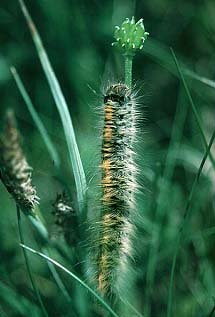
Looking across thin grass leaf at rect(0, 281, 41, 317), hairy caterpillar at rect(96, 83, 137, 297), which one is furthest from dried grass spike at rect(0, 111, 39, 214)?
thin grass leaf at rect(0, 281, 41, 317)

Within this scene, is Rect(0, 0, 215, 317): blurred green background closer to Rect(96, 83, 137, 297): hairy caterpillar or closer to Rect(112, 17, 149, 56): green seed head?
Rect(96, 83, 137, 297): hairy caterpillar

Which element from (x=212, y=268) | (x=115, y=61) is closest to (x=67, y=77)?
(x=115, y=61)

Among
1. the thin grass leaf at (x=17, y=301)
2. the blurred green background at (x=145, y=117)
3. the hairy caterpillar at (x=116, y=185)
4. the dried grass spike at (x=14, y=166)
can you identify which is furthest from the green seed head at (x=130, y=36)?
the thin grass leaf at (x=17, y=301)

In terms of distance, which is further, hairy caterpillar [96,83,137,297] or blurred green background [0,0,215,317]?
blurred green background [0,0,215,317]

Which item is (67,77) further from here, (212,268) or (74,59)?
(212,268)

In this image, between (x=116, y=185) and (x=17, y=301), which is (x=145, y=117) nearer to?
(x=17, y=301)

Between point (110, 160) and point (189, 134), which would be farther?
point (189, 134)
